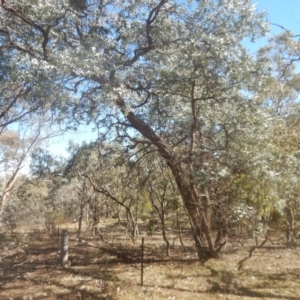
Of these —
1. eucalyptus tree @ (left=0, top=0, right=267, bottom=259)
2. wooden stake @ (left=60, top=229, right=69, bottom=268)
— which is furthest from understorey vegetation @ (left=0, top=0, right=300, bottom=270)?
wooden stake @ (left=60, top=229, right=69, bottom=268)

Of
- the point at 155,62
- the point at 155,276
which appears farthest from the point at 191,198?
the point at 155,62

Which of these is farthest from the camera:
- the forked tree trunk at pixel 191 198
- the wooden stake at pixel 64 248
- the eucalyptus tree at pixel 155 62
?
the wooden stake at pixel 64 248

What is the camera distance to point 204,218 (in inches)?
326

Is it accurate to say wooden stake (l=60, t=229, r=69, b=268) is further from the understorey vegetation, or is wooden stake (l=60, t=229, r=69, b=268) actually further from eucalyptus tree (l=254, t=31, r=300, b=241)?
eucalyptus tree (l=254, t=31, r=300, b=241)

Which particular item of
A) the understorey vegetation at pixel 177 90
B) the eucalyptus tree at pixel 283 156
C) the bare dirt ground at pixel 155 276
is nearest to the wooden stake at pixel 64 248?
the bare dirt ground at pixel 155 276

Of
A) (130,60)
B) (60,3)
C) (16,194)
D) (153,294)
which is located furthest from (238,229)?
(16,194)

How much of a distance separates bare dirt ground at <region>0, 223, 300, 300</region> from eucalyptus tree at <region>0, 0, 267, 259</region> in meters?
1.22

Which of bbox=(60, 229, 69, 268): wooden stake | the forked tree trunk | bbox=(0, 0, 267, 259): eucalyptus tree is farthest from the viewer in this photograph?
bbox=(60, 229, 69, 268): wooden stake

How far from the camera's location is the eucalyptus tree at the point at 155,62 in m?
5.77

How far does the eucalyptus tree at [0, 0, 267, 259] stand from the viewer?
5770 mm

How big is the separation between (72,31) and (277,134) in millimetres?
6360

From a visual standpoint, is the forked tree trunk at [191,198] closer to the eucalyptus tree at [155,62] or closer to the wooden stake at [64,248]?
the eucalyptus tree at [155,62]

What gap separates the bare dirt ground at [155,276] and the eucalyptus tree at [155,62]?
122 cm

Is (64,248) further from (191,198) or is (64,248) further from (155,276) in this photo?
(191,198)
